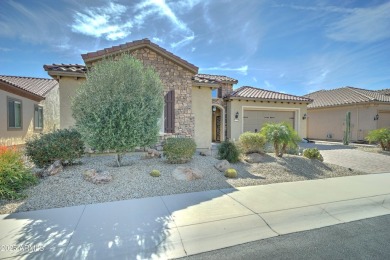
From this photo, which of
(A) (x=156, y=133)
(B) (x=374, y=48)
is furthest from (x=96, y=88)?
(B) (x=374, y=48)

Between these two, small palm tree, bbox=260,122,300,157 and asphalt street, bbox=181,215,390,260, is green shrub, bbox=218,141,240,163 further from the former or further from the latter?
asphalt street, bbox=181,215,390,260

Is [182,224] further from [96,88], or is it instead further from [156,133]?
[96,88]

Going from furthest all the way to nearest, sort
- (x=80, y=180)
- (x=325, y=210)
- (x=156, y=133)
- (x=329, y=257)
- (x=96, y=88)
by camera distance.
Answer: (x=156, y=133) → (x=96, y=88) → (x=80, y=180) → (x=325, y=210) → (x=329, y=257)

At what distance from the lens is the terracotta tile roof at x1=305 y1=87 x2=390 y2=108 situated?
1848cm

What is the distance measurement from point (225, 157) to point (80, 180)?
5.24 meters

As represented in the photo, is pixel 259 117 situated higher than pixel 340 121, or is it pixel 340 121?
pixel 259 117

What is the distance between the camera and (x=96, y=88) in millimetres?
6055

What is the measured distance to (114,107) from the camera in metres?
5.98

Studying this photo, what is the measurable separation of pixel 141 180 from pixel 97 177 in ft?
3.85

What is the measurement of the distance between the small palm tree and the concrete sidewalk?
140 inches

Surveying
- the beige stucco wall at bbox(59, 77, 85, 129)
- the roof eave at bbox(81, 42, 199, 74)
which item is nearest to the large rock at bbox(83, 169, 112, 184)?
the beige stucco wall at bbox(59, 77, 85, 129)

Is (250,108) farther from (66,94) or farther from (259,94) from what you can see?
(66,94)

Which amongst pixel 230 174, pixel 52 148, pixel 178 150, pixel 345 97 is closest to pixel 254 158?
pixel 230 174

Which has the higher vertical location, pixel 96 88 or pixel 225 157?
pixel 96 88
